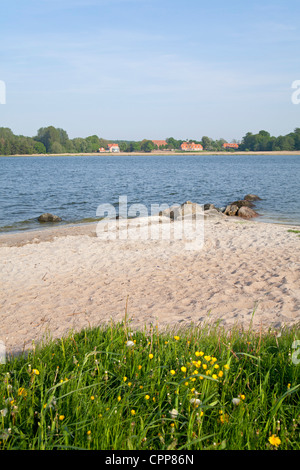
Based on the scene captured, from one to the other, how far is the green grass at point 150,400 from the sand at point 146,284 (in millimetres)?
1066

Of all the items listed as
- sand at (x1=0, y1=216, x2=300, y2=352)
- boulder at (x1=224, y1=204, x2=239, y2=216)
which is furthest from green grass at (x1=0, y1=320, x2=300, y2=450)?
boulder at (x1=224, y1=204, x2=239, y2=216)

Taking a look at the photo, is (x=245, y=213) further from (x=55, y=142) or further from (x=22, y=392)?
(x=55, y=142)

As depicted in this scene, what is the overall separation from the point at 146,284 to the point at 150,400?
5.35 m

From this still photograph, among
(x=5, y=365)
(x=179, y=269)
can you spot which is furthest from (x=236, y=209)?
(x=5, y=365)

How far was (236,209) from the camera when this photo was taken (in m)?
22.4

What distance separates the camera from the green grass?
103 inches

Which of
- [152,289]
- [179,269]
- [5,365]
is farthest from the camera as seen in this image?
[179,269]

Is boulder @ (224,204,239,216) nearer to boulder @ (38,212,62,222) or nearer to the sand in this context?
the sand

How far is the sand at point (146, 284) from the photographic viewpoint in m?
6.31

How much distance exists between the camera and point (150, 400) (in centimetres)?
305

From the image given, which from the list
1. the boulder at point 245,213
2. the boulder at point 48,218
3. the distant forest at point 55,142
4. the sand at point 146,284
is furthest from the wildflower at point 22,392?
the distant forest at point 55,142
